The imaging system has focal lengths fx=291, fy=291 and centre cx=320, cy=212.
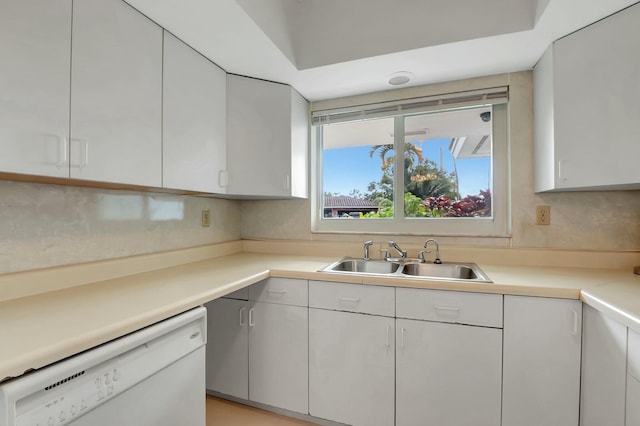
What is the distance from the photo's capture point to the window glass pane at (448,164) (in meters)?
1.99

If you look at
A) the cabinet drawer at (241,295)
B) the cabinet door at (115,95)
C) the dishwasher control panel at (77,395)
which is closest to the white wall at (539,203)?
the cabinet drawer at (241,295)

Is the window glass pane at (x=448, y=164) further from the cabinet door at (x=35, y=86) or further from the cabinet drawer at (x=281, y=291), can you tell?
the cabinet door at (x=35, y=86)

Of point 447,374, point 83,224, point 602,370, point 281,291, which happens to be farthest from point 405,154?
point 83,224

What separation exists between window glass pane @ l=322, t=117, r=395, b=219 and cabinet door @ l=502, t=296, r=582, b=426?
1.09 metres

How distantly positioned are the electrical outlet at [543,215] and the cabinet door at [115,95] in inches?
83.6

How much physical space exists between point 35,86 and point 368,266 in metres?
1.77

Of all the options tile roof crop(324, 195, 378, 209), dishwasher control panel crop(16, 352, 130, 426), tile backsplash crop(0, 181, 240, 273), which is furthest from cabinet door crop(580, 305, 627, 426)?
tile backsplash crop(0, 181, 240, 273)

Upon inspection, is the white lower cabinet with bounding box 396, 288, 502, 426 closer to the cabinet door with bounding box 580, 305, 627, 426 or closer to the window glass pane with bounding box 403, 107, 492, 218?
the cabinet door with bounding box 580, 305, 627, 426

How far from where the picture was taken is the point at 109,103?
113 cm

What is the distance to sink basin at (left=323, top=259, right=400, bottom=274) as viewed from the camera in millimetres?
1896

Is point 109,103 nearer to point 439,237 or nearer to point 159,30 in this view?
point 159,30

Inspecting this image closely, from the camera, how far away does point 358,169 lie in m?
2.29

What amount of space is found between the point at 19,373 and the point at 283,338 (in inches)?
44.7

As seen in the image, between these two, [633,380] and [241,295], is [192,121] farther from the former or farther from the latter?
[633,380]
